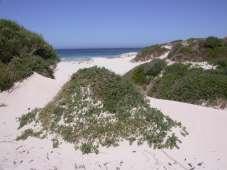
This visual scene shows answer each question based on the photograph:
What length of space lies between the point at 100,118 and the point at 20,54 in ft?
26.7

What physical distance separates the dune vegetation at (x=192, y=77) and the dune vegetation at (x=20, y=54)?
4.47 meters

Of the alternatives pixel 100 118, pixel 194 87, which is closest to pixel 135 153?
pixel 100 118

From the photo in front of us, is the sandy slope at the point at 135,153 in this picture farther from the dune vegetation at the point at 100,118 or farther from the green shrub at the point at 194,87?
the green shrub at the point at 194,87

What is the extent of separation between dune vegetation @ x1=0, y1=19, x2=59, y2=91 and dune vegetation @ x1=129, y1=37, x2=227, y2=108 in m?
4.47

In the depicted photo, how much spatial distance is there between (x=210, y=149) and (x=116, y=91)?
289 centimetres

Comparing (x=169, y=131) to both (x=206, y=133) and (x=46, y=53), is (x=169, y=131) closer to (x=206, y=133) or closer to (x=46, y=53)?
(x=206, y=133)

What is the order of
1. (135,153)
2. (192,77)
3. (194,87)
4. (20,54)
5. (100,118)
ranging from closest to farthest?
1. (135,153)
2. (100,118)
3. (194,87)
4. (192,77)
5. (20,54)

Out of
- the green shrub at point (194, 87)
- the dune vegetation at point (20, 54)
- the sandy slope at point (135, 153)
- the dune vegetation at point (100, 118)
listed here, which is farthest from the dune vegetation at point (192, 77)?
the dune vegetation at point (20, 54)

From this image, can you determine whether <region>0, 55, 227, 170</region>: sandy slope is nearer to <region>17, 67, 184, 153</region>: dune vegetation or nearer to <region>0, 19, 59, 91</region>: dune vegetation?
<region>17, 67, 184, 153</region>: dune vegetation

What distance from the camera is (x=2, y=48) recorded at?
14984mm

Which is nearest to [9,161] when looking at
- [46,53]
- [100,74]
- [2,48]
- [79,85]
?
[79,85]

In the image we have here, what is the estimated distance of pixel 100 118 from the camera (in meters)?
8.36

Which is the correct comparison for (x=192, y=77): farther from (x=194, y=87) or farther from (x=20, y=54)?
(x=20, y=54)

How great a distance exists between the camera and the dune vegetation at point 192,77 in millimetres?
12570
